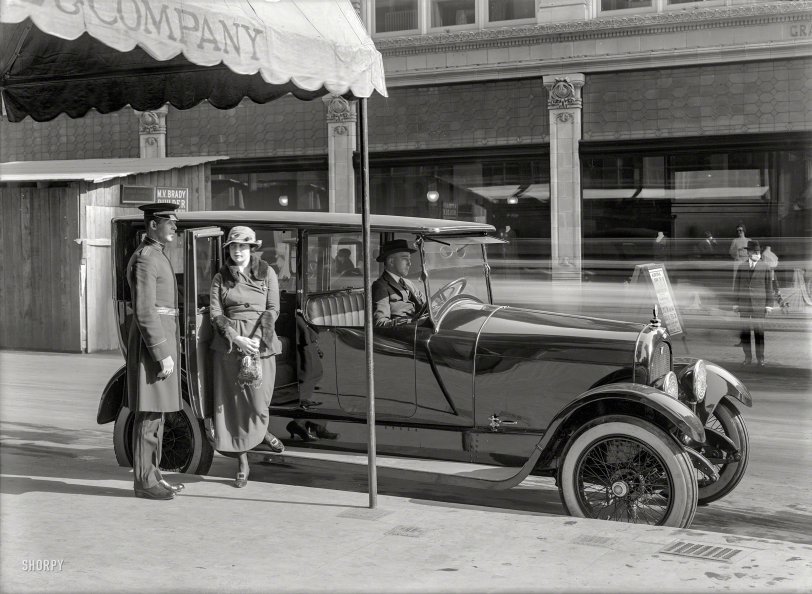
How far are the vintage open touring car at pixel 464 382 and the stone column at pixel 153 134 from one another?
14.8m

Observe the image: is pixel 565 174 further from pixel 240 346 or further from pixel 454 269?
pixel 240 346

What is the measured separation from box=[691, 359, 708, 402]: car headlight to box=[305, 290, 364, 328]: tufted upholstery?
2220 millimetres

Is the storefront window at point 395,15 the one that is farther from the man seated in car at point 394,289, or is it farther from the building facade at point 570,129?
the man seated in car at point 394,289

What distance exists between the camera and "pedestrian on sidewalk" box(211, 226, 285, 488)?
6430 mm

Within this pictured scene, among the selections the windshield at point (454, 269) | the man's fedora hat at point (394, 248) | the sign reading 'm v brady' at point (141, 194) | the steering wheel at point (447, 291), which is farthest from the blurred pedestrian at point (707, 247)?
the man's fedora hat at point (394, 248)

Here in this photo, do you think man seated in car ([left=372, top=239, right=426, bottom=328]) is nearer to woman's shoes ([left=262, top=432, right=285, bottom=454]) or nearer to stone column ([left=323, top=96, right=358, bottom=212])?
woman's shoes ([left=262, top=432, right=285, bottom=454])

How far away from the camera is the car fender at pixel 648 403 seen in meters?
5.54

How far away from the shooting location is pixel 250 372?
20.8 ft

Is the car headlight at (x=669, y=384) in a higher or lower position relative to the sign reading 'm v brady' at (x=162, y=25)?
lower

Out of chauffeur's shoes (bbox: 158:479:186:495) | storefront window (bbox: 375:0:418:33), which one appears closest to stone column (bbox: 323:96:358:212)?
storefront window (bbox: 375:0:418:33)

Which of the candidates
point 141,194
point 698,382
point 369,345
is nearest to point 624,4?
point 141,194

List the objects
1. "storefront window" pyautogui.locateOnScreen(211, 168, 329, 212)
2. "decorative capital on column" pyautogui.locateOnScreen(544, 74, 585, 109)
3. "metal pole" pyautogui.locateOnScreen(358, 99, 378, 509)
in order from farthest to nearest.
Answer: "storefront window" pyautogui.locateOnScreen(211, 168, 329, 212), "decorative capital on column" pyautogui.locateOnScreen(544, 74, 585, 109), "metal pole" pyautogui.locateOnScreen(358, 99, 378, 509)

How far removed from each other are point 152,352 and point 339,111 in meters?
14.3

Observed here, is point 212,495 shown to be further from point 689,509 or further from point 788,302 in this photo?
point 788,302
